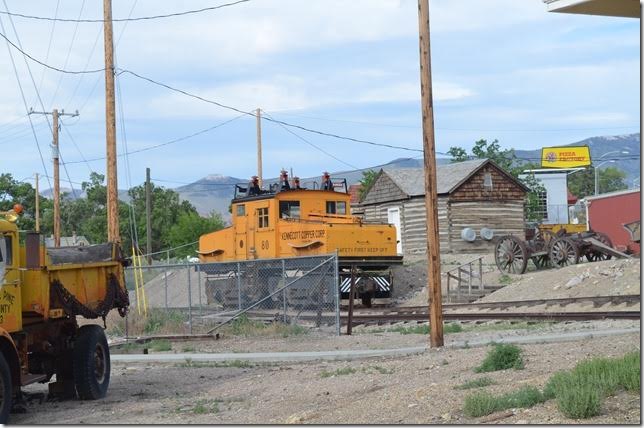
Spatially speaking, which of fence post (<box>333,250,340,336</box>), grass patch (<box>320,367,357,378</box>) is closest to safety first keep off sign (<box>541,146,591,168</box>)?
fence post (<box>333,250,340,336</box>)

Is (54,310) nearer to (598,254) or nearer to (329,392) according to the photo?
(329,392)

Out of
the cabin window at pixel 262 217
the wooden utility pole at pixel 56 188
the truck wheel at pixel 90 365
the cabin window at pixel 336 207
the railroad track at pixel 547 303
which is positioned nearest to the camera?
the truck wheel at pixel 90 365

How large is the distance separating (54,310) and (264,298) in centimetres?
1088

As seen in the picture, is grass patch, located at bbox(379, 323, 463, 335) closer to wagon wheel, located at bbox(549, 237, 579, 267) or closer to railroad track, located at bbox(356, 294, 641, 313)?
railroad track, located at bbox(356, 294, 641, 313)

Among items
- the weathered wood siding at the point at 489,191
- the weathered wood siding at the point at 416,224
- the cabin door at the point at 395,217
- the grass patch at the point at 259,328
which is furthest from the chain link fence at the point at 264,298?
the weathered wood siding at the point at 489,191

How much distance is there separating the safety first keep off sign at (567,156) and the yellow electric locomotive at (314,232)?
88.9 m

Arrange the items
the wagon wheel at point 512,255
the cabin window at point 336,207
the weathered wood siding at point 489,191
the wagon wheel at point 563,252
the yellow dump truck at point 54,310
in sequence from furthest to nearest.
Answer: the weathered wood siding at point 489,191, the wagon wheel at point 512,255, the wagon wheel at point 563,252, the cabin window at point 336,207, the yellow dump truck at point 54,310

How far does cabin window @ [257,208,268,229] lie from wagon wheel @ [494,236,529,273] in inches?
403

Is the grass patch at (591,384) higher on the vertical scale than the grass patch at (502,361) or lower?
higher

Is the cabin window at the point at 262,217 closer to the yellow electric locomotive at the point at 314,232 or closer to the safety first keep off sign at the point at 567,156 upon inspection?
the yellow electric locomotive at the point at 314,232

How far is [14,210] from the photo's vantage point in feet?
45.6

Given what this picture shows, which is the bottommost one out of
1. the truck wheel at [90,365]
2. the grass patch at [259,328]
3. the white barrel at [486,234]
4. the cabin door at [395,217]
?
the grass patch at [259,328]

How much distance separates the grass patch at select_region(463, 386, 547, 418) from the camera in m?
10.4

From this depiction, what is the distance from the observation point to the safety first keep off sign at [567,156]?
397 ft
